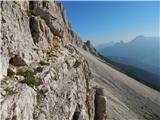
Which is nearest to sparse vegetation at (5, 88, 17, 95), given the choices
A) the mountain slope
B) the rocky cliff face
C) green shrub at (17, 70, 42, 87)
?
the rocky cliff face

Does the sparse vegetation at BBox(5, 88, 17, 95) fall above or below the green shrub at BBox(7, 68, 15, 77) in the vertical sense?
below

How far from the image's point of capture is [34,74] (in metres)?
19.8

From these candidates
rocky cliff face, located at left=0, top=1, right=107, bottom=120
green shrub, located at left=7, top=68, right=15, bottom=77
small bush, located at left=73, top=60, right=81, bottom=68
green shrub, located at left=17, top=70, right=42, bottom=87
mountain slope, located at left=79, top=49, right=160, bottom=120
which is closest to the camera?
rocky cliff face, located at left=0, top=1, right=107, bottom=120

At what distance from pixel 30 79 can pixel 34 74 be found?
1355mm

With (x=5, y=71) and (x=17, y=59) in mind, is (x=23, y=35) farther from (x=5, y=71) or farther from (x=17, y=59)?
(x=5, y=71)

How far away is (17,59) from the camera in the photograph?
20.1m

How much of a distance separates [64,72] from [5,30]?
21.5 feet

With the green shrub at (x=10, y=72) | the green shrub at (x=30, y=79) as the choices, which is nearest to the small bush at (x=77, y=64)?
the green shrub at (x=30, y=79)

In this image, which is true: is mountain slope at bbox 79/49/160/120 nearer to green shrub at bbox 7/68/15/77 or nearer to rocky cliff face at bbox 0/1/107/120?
rocky cliff face at bbox 0/1/107/120

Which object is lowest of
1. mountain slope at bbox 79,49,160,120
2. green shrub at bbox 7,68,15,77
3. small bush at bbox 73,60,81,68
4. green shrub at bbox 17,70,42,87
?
mountain slope at bbox 79,49,160,120

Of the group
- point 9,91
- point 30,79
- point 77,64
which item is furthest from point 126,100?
point 9,91

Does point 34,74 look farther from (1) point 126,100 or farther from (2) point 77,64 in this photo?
(1) point 126,100

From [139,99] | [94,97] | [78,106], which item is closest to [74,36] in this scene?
[139,99]

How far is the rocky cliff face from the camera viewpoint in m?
16.3
